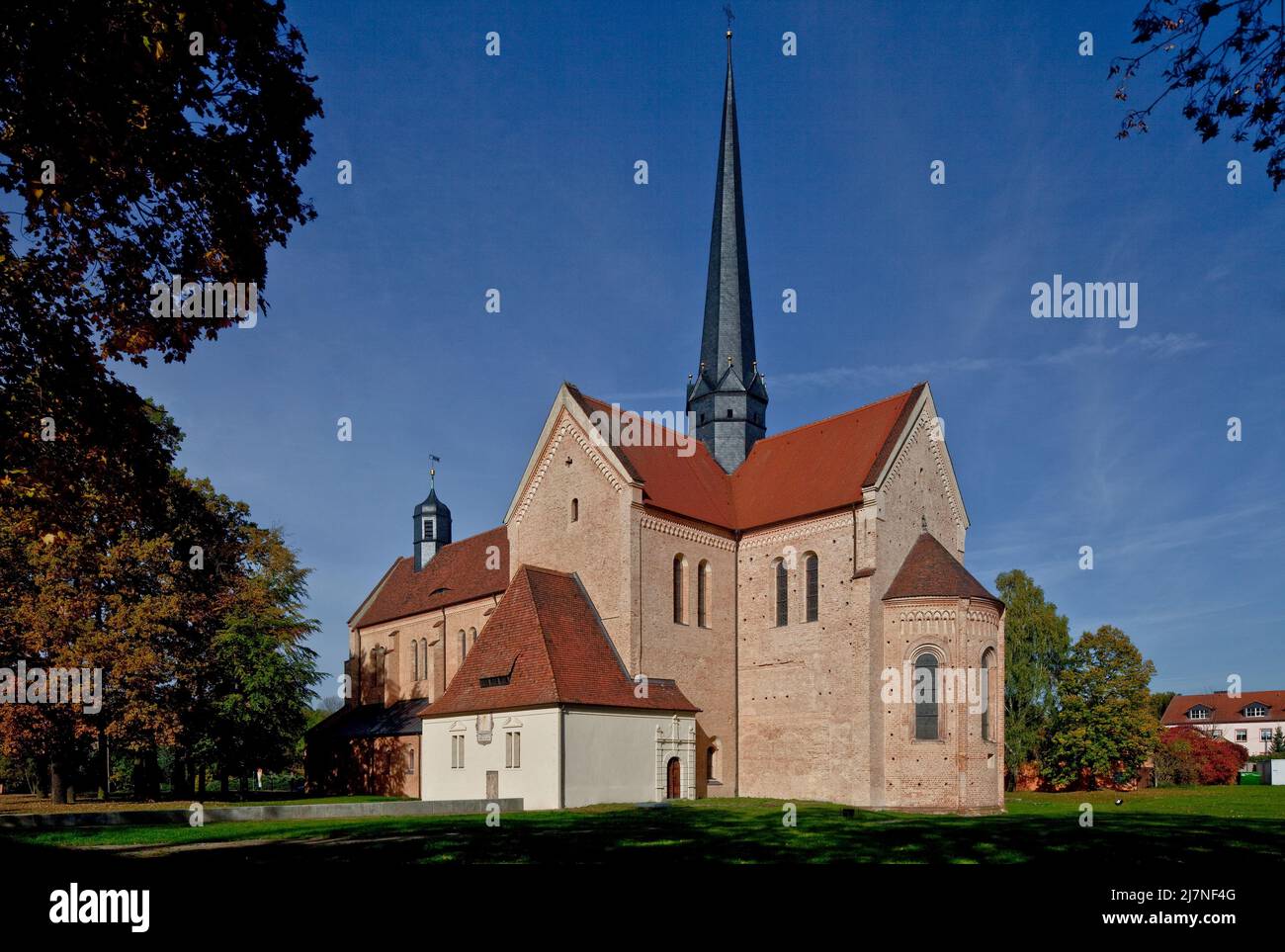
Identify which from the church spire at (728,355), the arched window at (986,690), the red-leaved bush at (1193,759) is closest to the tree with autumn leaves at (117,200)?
the arched window at (986,690)

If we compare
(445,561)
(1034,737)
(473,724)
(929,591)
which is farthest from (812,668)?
(1034,737)

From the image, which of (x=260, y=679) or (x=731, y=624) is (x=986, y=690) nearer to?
(x=731, y=624)

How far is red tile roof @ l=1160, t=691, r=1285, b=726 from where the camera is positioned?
4158 inches

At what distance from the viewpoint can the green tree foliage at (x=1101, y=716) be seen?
175ft

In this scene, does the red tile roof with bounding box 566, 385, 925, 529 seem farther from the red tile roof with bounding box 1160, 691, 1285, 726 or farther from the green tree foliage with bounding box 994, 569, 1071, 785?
the red tile roof with bounding box 1160, 691, 1285, 726

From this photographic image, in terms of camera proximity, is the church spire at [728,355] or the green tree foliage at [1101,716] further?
the green tree foliage at [1101,716]

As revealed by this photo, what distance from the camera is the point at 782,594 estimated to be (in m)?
36.0

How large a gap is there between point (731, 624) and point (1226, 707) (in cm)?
9554

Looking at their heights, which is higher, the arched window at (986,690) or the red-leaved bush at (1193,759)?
the arched window at (986,690)

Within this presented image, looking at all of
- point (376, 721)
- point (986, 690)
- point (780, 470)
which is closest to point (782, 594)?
point (780, 470)

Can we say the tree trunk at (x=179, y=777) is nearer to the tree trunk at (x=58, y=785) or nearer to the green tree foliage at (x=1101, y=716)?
the tree trunk at (x=58, y=785)

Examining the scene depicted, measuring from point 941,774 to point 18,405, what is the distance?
27881mm

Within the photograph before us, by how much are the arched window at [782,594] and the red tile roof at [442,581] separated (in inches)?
490
